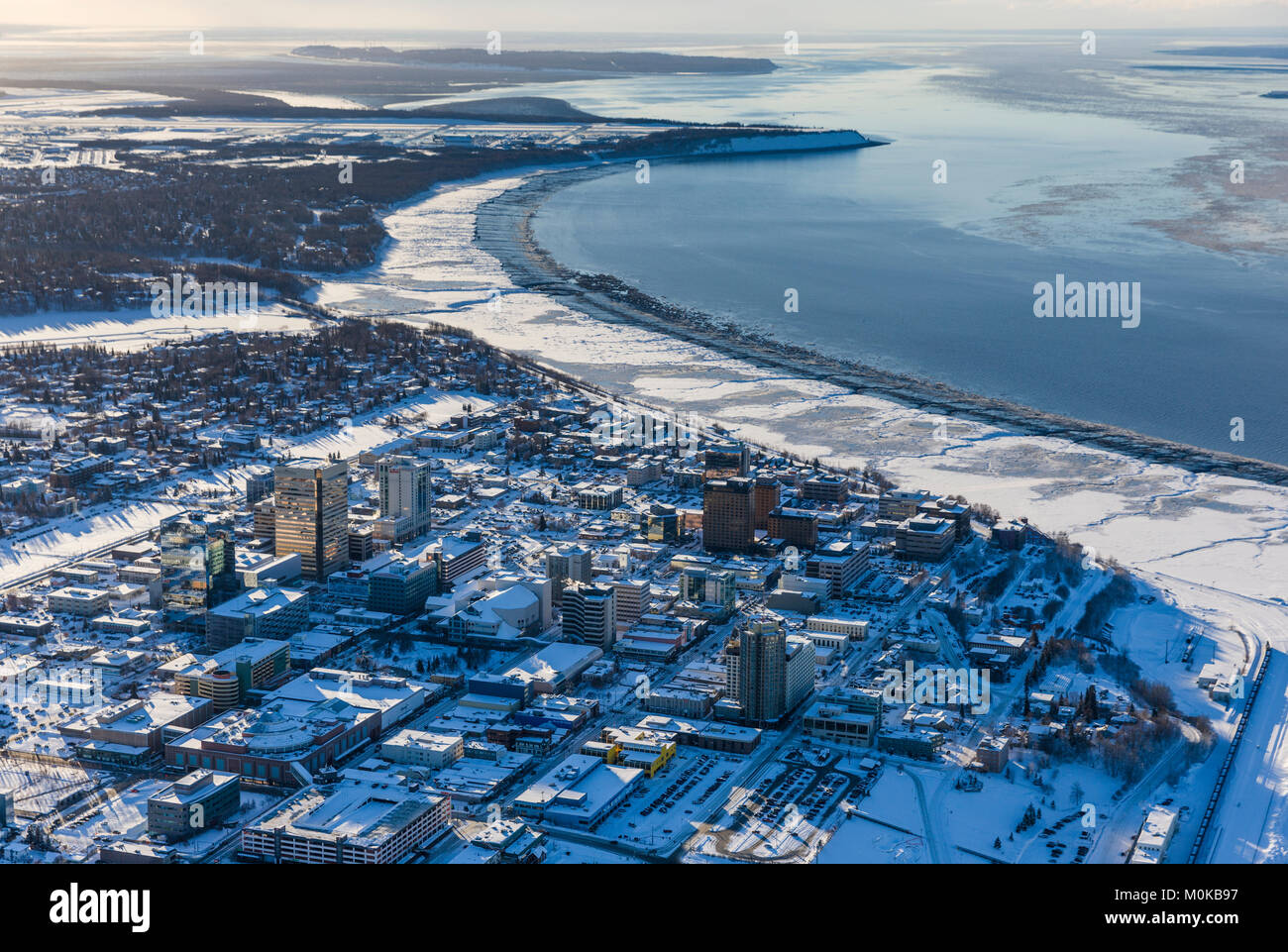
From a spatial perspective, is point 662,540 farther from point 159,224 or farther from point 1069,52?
point 1069,52

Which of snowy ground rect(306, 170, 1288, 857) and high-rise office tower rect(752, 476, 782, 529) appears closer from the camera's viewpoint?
snowy ground rect(306, 170, 1288, 857)

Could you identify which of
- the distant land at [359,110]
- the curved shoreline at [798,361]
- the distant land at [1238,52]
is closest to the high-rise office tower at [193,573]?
the curved shoreline at [798,361]

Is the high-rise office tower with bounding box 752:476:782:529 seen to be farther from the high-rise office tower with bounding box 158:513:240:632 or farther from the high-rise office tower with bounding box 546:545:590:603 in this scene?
the high-rise office tower with bounding box 158:513:240:632

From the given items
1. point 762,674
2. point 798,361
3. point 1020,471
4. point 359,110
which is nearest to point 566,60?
point 359,110

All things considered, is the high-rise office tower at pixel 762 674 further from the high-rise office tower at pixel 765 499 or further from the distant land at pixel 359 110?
the distant land at pixel 359 110

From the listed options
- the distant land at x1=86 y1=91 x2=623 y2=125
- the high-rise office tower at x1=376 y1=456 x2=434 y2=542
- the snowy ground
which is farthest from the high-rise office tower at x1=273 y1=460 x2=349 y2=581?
the distant land at x1=86 y1=91 x2=623 y2=125
